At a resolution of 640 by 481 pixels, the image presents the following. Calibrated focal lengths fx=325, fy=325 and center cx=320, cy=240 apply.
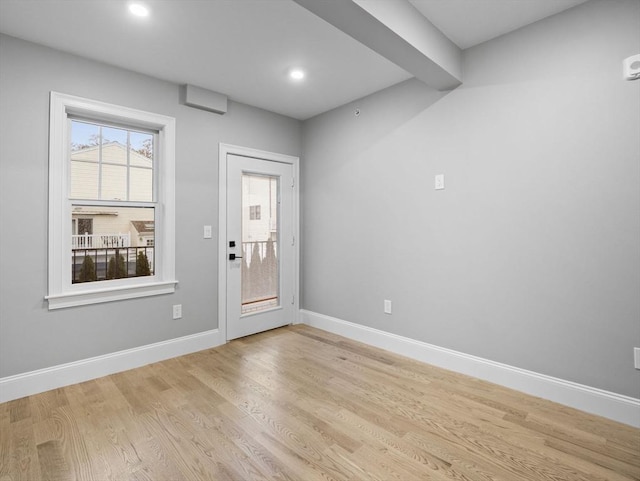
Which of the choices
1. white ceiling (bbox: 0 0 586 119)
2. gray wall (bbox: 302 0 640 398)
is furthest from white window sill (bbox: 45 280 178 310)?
gray wall (bbox: 302 0 640 398)

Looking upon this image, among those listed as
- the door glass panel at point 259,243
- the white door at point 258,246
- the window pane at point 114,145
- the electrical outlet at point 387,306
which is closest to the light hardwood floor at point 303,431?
the electrical outlet at point 387,306

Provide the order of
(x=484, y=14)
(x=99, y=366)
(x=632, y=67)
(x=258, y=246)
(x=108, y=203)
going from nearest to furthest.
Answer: (x=632, y=67)
(x=484, y=14)
(x=99, y=366)
(x=108, y=203)
(x=258, y=246)

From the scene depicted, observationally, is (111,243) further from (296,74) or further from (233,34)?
(296,74)

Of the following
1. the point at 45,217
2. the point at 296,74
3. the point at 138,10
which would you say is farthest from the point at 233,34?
the point at 45,217

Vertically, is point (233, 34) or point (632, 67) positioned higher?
point (233, 34)

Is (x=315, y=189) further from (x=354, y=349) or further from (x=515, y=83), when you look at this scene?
(x=515, y=83)

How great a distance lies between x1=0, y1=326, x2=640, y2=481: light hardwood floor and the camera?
170cm

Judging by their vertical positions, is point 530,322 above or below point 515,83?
below

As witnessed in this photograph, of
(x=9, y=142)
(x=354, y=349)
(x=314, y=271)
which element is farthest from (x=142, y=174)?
(x=354, y=349)

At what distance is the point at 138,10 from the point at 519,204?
302 cm

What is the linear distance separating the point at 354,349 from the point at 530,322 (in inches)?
64.8

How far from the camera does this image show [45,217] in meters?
2.55

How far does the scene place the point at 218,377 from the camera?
2.77 m

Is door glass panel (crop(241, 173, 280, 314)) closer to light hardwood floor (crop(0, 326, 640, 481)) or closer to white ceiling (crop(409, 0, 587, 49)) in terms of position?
light hardwood floor (crop(0, 326, 640, 481))
